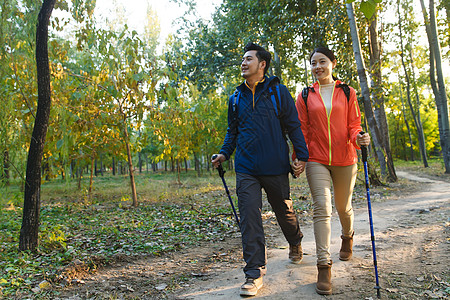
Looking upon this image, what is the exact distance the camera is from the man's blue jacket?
365cm

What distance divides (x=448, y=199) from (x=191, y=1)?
69.7 ft

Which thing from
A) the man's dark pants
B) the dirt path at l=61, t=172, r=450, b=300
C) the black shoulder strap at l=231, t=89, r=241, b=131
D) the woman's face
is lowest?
the dirt path at l=61, t=172, r=450, b=300

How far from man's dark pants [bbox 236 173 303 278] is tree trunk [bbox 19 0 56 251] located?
3.16m

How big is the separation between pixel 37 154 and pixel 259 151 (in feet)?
11.1

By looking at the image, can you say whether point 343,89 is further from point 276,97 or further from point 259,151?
point 259,151

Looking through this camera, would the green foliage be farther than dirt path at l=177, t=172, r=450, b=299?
Yes

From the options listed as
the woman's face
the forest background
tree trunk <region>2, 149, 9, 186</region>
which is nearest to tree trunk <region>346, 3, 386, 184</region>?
the forest background

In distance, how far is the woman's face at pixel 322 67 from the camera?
397cm

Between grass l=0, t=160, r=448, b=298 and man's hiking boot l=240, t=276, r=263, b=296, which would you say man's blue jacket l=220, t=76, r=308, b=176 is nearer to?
man's hiking boot l=240, t=276, r=263, b=296

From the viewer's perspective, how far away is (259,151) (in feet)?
12.0

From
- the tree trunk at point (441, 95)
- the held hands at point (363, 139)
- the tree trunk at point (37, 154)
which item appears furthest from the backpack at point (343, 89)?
the tree trunk at point (441, 95)

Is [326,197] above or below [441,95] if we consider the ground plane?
Result: below

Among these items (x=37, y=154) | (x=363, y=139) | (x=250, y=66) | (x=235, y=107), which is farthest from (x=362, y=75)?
(x=37, y=154)

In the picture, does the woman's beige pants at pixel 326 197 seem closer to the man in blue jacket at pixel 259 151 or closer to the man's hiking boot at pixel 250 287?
the man in blue jacket at pixel 259 151
